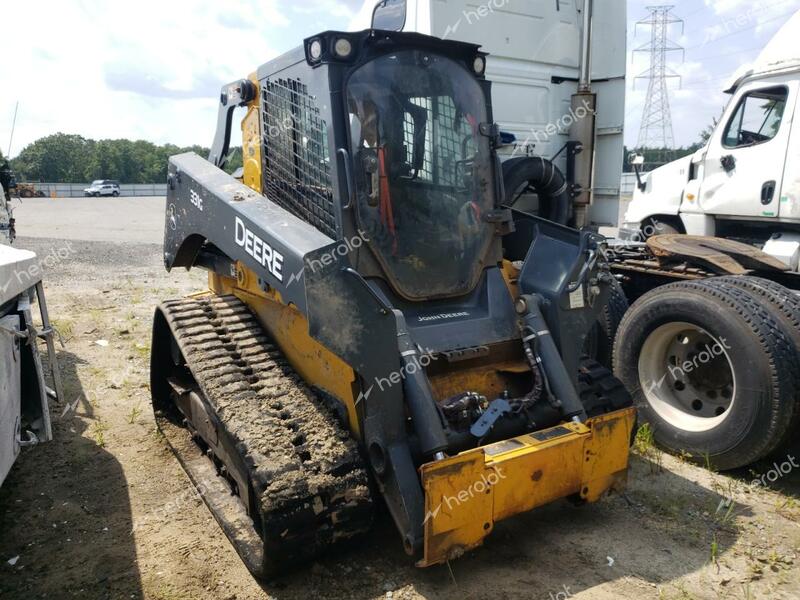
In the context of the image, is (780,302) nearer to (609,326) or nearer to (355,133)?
(609,326)

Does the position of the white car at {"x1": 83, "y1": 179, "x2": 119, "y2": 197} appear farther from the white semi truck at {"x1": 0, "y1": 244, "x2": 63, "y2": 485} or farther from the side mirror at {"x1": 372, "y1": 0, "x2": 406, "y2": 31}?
the white semi truck at {"x1": 0, "y1": 244, "x2": 63, "y2": 485}

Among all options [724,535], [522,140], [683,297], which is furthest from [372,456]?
[522,140]

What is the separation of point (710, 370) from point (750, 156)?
96.5 inches

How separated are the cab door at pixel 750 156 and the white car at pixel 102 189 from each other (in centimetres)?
5001

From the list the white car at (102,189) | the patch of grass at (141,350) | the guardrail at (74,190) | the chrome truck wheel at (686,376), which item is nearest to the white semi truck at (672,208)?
the chrome truck wheel at (686,376)

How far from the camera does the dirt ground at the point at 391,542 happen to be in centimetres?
307

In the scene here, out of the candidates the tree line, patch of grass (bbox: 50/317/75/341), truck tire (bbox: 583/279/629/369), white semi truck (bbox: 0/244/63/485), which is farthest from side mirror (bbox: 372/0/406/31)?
the tree line

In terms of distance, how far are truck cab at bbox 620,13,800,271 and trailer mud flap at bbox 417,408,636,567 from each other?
3.16m

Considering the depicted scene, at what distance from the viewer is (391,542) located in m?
3.42

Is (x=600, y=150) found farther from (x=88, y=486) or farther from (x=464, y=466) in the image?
(x=88, y=486)

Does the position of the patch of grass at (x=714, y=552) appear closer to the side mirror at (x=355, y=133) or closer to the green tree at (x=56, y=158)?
the side mirror at (x=355, y=133)

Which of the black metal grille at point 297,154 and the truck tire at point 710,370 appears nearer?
the black metal grille at point 297,154

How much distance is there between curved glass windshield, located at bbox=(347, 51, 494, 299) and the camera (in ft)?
11.2

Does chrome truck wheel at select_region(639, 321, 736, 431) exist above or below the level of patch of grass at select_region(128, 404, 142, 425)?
above
